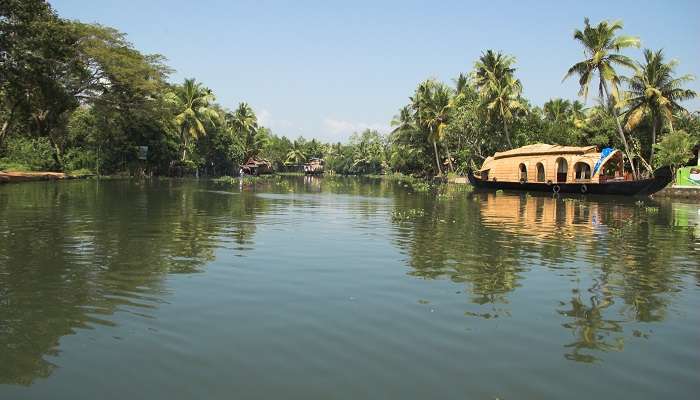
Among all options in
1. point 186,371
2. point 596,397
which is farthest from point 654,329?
point 186,371

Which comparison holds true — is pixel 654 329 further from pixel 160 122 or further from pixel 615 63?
pixel 160 122

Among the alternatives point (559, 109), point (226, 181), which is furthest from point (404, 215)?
point (559, 109)

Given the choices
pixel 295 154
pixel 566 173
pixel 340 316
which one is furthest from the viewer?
pixel 295 154

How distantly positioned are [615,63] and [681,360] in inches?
1480

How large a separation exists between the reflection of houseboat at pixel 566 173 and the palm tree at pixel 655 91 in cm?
574

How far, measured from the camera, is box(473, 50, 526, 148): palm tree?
5103 cm

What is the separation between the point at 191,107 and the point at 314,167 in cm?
6617

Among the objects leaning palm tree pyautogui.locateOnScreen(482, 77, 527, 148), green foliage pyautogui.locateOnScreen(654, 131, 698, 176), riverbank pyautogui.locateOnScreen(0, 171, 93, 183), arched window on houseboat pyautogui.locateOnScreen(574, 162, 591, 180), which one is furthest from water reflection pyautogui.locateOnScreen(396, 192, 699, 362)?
leaning palm tree pyautogui.locateOnScreen(482, 77, 527, 148)

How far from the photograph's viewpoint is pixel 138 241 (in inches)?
488

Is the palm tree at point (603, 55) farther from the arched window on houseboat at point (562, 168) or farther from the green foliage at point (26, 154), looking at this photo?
the green foliage at point (26, 154)

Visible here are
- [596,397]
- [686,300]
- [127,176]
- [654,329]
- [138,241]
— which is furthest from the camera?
[127,176]

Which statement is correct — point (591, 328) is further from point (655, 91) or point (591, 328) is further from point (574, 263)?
point (655, 91)

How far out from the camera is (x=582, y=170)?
4081 centimetres

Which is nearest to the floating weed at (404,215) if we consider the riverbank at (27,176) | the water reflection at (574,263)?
the water reflection at (574,263)
